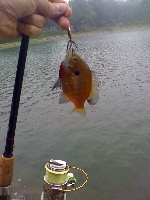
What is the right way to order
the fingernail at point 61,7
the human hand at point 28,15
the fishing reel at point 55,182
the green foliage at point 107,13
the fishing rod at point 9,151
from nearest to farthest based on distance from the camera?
the human hand at point 28,15
the fingernail at point 61,7
the fishing rod at point 9,151
the fishing reel at point 55,182
the green foliage at point 107,13

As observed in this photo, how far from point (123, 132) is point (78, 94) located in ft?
32.7

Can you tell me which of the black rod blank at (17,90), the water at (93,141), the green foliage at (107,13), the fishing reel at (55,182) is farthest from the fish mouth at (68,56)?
A: the green foliage at (107,13)

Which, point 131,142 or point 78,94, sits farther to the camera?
point 131,142

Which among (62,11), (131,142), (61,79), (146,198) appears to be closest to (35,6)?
(62,11)

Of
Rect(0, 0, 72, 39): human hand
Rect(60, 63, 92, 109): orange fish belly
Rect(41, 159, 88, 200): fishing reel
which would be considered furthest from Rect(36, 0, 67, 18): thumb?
Rect(41, 159, 88, 200): fishing reel

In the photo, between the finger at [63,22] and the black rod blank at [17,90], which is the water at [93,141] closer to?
the black rod blank at [17,90]

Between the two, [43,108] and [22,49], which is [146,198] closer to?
[22,49]

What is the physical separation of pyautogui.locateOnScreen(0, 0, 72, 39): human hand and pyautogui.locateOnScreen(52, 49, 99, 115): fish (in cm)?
37

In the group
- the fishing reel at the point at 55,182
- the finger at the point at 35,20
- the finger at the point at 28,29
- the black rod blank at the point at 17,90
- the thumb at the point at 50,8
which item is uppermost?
the thumb at the point at 50,8

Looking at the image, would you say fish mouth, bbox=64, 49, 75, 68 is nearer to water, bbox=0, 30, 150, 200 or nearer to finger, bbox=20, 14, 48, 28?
finger, bbox=20, 14, 48, 28

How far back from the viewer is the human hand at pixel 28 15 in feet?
9.37

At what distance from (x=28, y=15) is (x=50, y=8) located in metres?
0.24

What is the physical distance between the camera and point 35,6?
2920 mm

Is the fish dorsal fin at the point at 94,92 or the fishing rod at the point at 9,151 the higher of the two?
the fish dorsal fin at the point at 94,92
